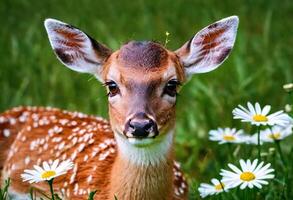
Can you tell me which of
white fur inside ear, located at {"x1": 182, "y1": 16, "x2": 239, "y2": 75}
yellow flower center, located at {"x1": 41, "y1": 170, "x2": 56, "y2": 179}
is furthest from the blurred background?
yellow flower center, located at {"x1": 41, "y1": 170, "x2": 56, "y2": 179}

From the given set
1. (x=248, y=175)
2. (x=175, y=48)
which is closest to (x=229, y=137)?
(x=248, y=175)

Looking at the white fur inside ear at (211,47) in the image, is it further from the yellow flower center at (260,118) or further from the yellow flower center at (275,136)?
the yellow flower center at (275,136)

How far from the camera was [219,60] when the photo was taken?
14.7ft

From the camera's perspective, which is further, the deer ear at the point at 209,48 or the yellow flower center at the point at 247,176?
the deer ear at the point at 209,48

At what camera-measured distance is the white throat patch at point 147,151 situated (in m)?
4.15

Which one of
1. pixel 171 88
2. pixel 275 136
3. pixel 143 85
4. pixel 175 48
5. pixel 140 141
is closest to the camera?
pixel 140 141

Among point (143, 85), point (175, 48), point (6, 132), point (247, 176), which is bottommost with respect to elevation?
point (247, 176)

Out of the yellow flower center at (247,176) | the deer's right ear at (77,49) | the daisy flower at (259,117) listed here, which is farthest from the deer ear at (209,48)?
the yellow flower center at (247,176)

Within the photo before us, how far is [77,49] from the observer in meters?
4.43

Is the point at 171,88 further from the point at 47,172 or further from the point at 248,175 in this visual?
the point at 47,172

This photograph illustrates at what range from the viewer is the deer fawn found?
406cm

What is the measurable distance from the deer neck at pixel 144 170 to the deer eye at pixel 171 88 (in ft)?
0.65

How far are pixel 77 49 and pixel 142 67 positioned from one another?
1.54ft

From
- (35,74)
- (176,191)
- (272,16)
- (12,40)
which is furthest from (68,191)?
(272,16)
